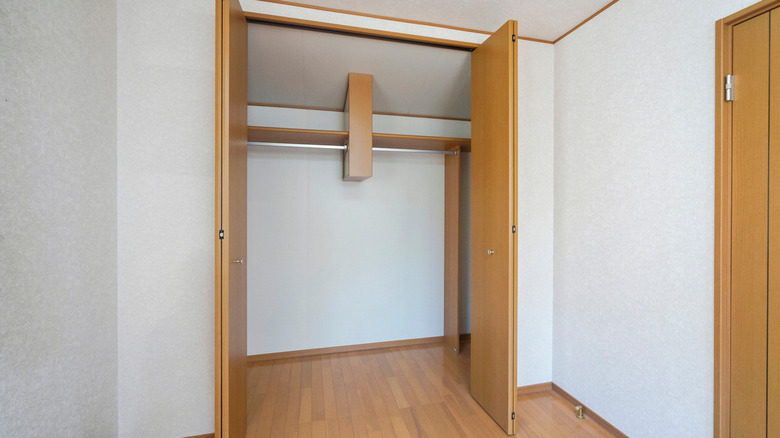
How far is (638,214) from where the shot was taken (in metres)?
1.74

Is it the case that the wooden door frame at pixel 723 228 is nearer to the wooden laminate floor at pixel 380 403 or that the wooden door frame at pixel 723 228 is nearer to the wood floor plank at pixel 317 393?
the wooden laminate floor at pixel 380 403

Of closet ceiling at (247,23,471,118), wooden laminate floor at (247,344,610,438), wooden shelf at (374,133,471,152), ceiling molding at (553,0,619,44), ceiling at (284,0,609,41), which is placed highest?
ceiling at (284,0,609,41)

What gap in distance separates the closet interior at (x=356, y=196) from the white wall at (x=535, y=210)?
0.49m

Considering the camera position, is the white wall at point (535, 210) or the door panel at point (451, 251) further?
the door panel at point (451, 251)

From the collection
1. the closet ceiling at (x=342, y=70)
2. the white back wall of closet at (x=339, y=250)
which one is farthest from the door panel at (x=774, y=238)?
the white back wall of closet at (x=339, y=250)

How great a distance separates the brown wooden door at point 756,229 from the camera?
123 centimetres

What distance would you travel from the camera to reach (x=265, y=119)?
269 centimetres

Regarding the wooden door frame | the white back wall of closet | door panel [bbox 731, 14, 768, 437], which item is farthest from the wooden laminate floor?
door panel [bbox 731, 14, 768, 437]

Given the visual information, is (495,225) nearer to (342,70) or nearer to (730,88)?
(730,88)

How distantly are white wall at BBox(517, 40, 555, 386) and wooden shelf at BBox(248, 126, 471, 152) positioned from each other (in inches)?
19.9

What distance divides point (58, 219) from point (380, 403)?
76.6 inches

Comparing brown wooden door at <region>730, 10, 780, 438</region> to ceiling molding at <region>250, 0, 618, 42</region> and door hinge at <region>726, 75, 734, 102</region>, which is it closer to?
door hinge at <region>726, 75, 734, 102</region>

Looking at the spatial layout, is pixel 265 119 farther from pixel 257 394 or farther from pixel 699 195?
pixel 699 195

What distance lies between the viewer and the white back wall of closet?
9.04 ft
